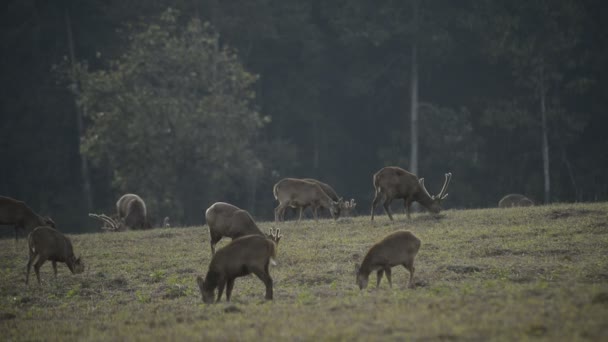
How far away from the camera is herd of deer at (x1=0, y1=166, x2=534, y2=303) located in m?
13.4

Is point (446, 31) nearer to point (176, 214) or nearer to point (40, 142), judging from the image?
point (176, 214)

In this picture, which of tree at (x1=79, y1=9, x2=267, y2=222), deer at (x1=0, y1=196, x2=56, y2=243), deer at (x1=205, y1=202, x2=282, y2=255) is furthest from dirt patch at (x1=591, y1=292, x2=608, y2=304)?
tree at (x1=79, y1=9, x2=267, y2=222)

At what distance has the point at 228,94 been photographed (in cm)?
4325

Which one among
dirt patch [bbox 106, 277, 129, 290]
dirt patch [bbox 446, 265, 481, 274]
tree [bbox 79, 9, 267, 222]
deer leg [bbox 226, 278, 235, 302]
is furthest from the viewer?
tree [bbox 79, 9, 267, 222]

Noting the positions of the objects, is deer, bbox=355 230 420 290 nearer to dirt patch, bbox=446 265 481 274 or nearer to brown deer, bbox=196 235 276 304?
dirt patch, bbox=446 265 481 274

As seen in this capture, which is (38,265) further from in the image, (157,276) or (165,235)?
(165,235)

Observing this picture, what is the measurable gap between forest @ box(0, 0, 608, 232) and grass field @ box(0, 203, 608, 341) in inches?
788

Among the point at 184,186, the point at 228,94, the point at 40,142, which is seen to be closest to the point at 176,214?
the point at 184,186

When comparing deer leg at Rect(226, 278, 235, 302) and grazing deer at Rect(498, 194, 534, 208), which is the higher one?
deer leg at Rect(226, 278, 235, 302)

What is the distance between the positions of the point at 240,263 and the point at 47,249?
5016 mm

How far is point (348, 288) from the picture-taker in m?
13.9

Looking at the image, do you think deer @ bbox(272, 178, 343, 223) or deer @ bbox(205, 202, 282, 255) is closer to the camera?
deer @ bbox(205, 202, 282, 255)

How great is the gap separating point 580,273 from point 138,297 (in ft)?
22.8

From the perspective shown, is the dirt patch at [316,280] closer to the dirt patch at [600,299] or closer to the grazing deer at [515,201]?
the dirt patch at [600,299]
